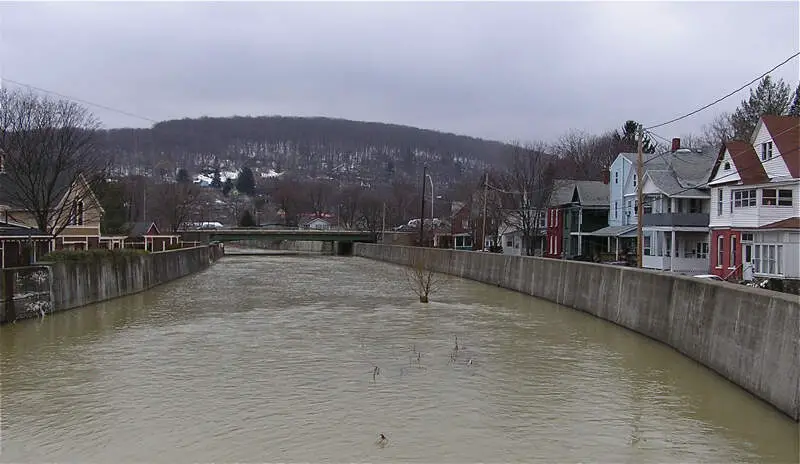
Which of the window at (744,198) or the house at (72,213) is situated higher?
the window at (744,198)

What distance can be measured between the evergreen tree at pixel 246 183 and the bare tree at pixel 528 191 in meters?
112

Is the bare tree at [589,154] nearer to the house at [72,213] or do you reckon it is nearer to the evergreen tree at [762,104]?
the evergreen tree at [762,104]

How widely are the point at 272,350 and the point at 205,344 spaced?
2.12 metres

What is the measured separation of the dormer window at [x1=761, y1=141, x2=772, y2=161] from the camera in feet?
119

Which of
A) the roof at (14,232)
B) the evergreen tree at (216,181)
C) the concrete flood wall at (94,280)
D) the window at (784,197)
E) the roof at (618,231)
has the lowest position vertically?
the concrete flood wall at (94,280)

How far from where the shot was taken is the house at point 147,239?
6178 cm

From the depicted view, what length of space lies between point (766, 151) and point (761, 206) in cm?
329

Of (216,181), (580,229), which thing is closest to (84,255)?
(580,229)

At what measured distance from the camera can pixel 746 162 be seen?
37.4 metres

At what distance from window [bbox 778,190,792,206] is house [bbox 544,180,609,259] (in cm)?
2178

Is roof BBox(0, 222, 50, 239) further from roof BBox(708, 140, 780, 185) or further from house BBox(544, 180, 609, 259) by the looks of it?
house BBox(544, 180, 609, 259)

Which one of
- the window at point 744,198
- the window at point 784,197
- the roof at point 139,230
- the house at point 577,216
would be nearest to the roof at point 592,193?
the house at point 577,216

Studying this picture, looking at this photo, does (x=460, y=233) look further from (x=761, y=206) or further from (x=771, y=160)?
(x=771, y=160)

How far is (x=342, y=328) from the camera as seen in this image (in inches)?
873
